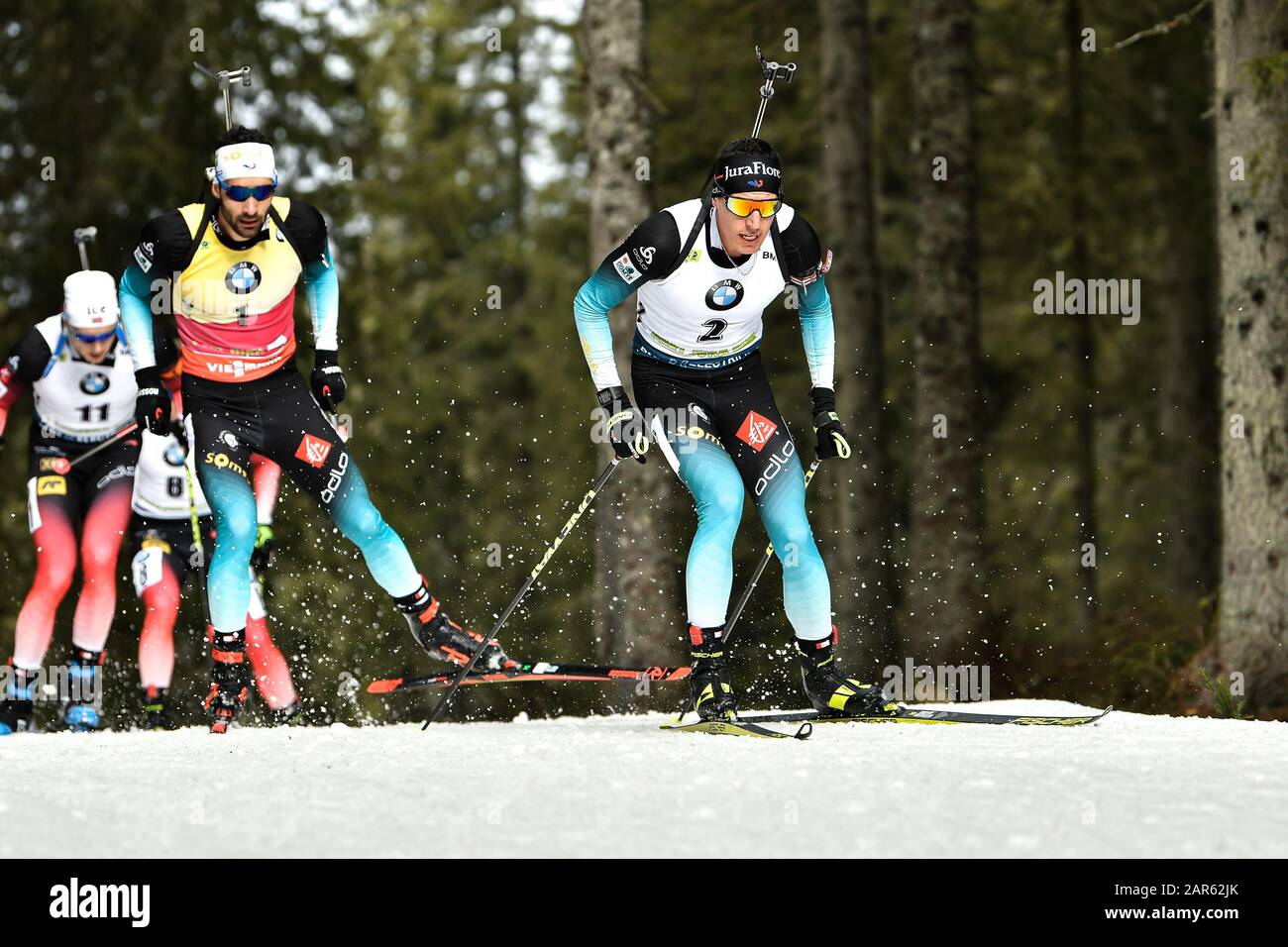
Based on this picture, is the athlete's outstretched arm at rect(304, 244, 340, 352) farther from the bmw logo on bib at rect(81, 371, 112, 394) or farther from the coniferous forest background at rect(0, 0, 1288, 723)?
the coniferous forest background at rect(0, 0, 1288, 723)

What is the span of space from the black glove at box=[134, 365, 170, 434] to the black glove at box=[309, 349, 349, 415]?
728mm

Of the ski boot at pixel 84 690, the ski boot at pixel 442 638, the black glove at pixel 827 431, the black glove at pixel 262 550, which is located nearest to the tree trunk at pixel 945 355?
the black glove at pixel 827 431

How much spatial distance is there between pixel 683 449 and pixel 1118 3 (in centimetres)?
1304

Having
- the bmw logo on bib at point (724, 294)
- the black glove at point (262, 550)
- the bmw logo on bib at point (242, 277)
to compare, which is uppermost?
the bmw logo on bib at point (242, 277)

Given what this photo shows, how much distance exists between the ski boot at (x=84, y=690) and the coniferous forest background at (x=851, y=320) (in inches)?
78.2

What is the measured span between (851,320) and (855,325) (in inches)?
2.3

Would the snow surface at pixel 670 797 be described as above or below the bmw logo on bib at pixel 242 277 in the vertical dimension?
below

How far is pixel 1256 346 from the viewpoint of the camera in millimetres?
10414

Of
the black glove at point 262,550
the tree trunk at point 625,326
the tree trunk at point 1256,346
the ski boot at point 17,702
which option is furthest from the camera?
the tree trunk at point 625,326

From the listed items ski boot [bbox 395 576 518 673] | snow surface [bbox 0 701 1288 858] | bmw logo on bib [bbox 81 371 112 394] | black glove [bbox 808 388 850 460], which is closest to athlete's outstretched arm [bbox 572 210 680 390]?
black glove [bbox 808 388 850 460]

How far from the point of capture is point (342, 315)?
1664 cm

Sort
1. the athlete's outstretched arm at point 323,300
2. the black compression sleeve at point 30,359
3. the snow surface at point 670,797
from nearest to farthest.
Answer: the snow surface at point 670,797, the athlete's outstretched arm at point 323,300, the black compression sleeve at point 30,359

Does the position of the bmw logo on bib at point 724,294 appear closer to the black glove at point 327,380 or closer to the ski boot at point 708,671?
the ski boot at point 708,671

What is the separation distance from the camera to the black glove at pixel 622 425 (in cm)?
795
